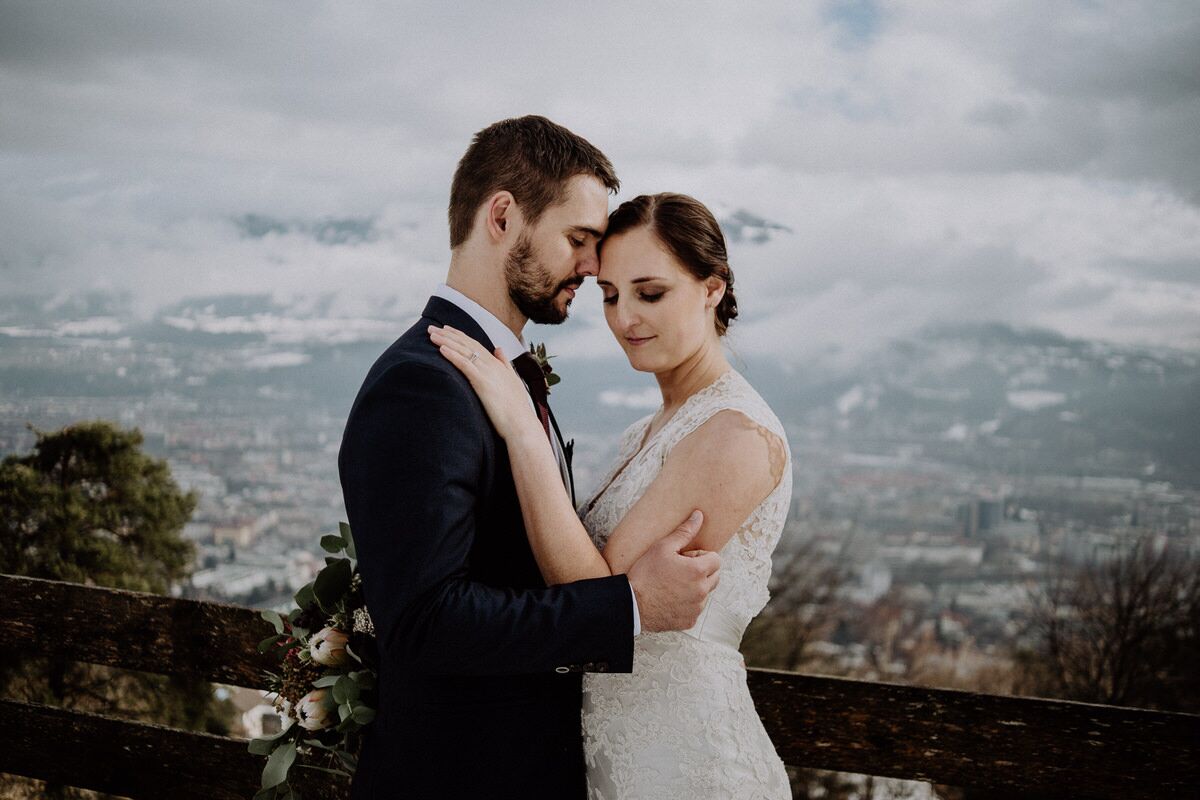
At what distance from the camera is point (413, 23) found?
11.8m

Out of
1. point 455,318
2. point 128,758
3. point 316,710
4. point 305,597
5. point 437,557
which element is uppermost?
point 455,318

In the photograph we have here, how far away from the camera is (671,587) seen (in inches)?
66.5

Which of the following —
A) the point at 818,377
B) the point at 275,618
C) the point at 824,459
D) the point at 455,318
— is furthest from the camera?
the point at 818,377

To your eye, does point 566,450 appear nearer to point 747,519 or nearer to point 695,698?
point 747,519

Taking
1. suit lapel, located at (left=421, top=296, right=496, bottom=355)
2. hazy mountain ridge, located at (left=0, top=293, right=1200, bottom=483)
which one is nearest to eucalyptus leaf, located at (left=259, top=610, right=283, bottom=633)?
suit lapel, located at (left=421, top=296, right=496, bottom=355)

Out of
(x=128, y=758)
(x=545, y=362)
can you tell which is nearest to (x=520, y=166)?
(x=545, y=362)

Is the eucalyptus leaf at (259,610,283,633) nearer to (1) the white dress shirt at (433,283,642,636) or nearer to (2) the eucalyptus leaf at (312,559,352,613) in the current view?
(2) the eucalyptus leaf at (312,559,352,613)

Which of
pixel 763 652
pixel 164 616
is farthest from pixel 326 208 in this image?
pixel 164 616

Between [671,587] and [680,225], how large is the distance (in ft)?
3.05

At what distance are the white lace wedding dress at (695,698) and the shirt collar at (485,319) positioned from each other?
0.45m

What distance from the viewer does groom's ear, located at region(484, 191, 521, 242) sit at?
1.89 m

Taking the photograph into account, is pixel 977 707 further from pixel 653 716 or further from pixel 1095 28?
pixel 1095 28

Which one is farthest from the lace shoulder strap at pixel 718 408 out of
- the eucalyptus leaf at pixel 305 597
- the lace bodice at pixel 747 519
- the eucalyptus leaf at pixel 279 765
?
the eucalyptus leaf at pixel 279 765

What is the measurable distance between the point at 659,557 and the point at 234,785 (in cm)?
178
